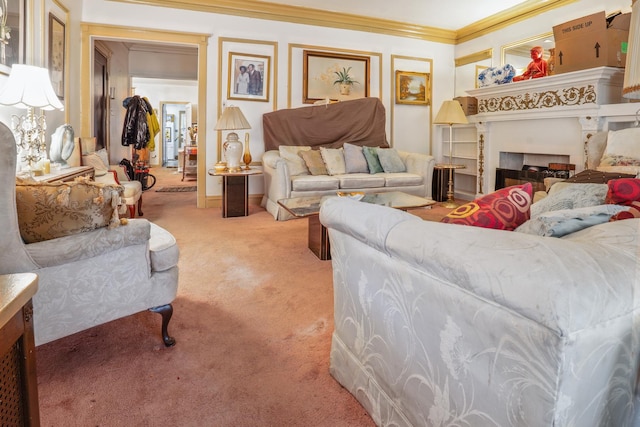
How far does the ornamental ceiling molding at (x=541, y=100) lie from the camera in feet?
13.6

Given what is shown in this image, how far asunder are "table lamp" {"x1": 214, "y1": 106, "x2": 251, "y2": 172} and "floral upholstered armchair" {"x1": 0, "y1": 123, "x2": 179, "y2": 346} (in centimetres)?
314

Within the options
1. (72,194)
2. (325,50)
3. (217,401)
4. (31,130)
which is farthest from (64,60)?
(217,401)

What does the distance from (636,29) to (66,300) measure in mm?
1854

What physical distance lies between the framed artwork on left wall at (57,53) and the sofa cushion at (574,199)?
4.24m

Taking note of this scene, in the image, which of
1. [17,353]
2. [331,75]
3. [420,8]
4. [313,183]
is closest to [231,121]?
[313,183]

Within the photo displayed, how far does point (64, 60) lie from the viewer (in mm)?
4215

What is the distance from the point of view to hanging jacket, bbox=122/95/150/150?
21.0ft

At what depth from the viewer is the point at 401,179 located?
4.90 metres

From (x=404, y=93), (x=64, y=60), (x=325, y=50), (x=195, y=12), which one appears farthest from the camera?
(x=404, y=93)

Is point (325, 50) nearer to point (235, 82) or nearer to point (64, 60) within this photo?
point (235, 82)

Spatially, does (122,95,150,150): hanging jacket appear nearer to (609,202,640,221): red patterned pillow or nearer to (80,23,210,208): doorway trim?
(80,23,210,208): doorway trim

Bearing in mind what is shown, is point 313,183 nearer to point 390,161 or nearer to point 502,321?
point 390,161

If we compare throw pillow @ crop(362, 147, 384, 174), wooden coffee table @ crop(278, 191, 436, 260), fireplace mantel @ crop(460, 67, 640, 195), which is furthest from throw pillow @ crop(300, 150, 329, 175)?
fireplace mantel @ crop(460, 67, 640, 195)

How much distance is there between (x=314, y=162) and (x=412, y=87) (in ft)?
7.86
